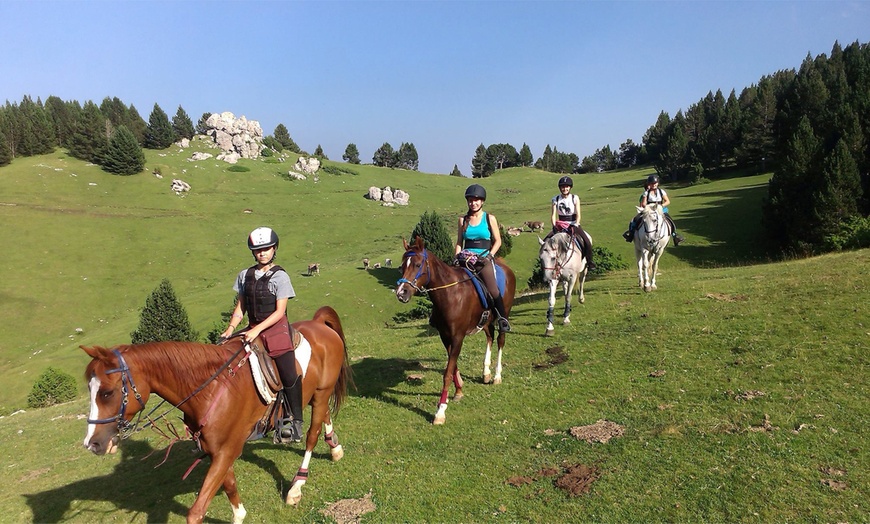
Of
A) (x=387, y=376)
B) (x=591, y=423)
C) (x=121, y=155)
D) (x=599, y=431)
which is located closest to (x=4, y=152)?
(x=121, y=155)

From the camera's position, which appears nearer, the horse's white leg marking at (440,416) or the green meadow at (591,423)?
the green meadow at (591,423)

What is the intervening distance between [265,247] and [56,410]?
16633 mm

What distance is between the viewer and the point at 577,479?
244 inches

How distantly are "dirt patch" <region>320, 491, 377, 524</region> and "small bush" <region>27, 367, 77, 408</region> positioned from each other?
2520 centimetres

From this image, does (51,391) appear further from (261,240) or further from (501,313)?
(501,313)

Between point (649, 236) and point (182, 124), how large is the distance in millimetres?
142520

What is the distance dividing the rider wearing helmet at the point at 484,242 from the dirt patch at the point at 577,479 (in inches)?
135

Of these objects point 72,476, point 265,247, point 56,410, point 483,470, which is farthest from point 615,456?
point 56,410

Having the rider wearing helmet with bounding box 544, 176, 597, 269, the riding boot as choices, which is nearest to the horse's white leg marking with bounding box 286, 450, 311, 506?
the riding boot

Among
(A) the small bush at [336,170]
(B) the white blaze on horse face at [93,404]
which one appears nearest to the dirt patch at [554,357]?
(B) the white blaze on horse face at [93,404]

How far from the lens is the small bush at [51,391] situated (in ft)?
73.9

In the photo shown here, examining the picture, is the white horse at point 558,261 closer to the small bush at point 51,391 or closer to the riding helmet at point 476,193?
the riding helmet at point 476,193

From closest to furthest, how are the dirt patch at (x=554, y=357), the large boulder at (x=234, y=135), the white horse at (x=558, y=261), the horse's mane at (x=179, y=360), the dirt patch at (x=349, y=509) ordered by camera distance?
1. the horse's mane at (x=179, y=360)
2. the dirt patch at (x=349, y=509)
3. the dirt patch at (x=554, y=357)
4. the white horse at (x=558, y=261)
5. the large boulder at (x=234, y=135)

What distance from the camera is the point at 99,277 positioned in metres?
47.7
